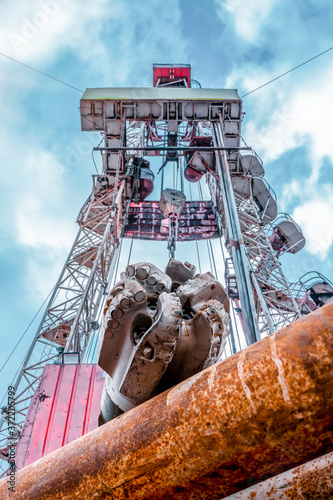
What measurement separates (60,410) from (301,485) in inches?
179

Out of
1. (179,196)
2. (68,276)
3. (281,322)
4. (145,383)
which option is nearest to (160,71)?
(179,196)

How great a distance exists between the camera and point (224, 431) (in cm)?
111

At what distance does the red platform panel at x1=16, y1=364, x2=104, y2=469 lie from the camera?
4750 millimetres

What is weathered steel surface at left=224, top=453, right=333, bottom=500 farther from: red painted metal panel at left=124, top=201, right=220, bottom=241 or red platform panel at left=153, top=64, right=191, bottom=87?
red platform panel at left=153, top=64, right=191, bottom=87

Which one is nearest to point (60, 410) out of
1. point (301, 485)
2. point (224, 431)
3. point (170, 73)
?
point (301, 485)

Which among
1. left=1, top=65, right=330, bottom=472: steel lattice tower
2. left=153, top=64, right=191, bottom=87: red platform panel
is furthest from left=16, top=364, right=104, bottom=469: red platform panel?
left=153, top=64, right=191, bottom=87: red platform panel

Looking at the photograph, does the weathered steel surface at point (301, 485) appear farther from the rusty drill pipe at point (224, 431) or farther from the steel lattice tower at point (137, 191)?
the steel lattice tower at point (137, 191)

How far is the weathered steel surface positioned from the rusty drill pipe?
0.73 ft

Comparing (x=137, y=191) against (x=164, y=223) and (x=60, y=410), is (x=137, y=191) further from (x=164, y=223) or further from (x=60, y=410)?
(x=60, y=410)

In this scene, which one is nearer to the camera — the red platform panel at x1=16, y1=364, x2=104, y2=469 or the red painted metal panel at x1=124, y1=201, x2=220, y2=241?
the red platform panel at x1=16, y1=364, x2=104, y2=469

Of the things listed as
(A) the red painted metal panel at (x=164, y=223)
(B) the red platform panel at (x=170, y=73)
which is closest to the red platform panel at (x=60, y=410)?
(A) the red painted metal panel at (x=164, y=223)

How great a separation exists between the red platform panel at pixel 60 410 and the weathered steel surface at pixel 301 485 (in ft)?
13.4

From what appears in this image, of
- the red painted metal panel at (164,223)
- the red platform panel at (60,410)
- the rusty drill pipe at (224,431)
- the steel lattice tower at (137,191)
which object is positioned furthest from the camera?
the red painted metal panel at (164,223)

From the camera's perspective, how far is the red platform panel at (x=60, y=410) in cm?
475
